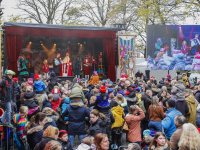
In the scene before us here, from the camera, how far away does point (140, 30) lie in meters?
27.4

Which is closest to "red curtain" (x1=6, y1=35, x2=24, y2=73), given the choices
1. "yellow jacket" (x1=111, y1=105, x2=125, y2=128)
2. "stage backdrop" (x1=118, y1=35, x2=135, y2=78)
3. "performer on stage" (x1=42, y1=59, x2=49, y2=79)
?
"performer on stage" (x1=42, y1=59, x2=49, y2=79)

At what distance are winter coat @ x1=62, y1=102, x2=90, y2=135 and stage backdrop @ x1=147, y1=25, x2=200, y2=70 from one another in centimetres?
1208

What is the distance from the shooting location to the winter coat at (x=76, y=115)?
17.1ft

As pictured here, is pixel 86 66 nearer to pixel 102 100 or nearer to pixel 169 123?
pixel 102 100

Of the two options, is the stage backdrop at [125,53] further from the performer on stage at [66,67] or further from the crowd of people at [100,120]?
the crowd of people at [100,120]

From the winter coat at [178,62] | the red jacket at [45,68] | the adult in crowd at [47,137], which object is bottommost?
the adult in crowd at [47,137]

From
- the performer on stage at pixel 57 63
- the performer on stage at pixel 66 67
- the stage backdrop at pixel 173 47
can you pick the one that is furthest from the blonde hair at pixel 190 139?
the performer on stage at pixel 57 63

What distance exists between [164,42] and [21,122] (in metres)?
13.2

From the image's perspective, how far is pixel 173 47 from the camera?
55.4ft

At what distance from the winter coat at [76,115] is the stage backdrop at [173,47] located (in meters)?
12.1

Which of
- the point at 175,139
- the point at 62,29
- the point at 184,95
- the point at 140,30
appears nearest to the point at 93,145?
the point at 175,139

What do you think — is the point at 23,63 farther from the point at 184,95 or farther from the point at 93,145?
the point at 93,145

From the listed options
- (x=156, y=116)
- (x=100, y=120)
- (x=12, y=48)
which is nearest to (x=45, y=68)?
(x=12, y=48)

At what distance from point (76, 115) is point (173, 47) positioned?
1301 cm
